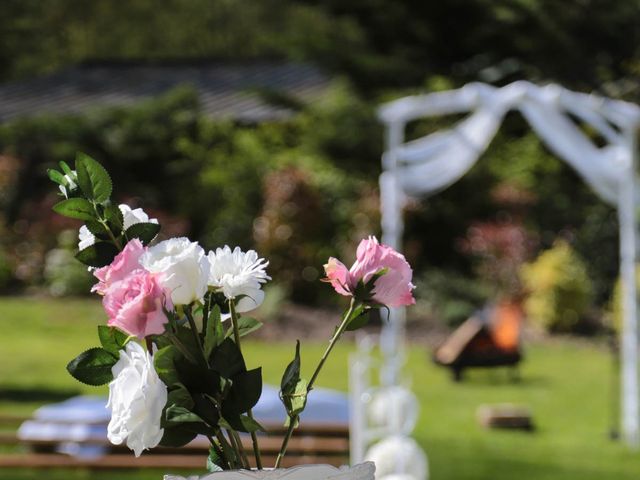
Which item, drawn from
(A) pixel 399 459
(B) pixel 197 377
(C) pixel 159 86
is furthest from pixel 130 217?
(C) pixel 159 86

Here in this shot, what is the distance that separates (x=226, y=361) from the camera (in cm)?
140

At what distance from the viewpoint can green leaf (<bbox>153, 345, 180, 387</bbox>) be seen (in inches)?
52.9

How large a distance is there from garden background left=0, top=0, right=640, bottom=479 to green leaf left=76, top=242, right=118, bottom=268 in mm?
9297

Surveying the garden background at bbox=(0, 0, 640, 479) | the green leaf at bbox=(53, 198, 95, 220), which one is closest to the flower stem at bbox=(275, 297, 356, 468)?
the green leaf at bbox=(53, 198, 95, 220)

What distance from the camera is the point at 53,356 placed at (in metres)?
11.3

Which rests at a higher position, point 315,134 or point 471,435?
point 315,134

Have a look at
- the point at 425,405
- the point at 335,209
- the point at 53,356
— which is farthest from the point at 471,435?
the point at 335,209

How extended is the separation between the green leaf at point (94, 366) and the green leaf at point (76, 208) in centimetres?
15

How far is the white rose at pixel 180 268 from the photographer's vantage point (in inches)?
52.5

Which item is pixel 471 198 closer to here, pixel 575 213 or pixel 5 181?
pixel 575 213

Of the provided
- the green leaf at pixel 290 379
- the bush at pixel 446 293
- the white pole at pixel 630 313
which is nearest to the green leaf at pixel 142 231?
the green leaf at pixel 290 379

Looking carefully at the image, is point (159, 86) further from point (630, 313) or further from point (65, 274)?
point (630, 313)

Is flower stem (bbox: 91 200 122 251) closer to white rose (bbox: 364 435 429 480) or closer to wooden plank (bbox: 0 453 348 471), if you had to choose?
white rose (bbox: 364 435 429 480)

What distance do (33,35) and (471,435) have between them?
48.2 feet
